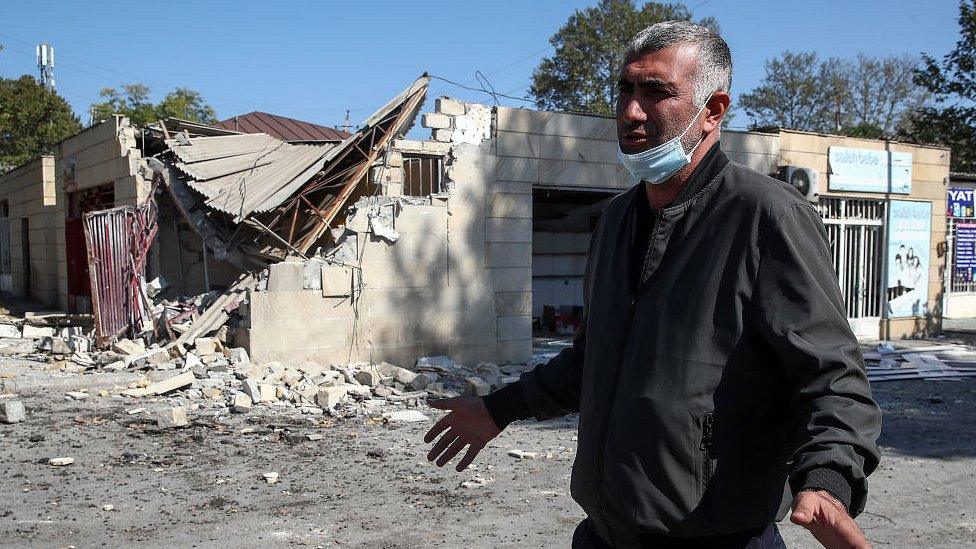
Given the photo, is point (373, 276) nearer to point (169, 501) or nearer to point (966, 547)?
point (169, 501)

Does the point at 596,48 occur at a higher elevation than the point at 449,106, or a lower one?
higher

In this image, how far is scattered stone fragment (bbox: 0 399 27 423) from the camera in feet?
24.2

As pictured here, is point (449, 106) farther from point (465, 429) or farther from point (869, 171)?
point (869, 171)

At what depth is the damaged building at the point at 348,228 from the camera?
32.7ft

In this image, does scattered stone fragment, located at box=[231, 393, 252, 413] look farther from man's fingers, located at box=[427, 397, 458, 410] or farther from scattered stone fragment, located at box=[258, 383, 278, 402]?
man's fingers, located at box=[427, 397, 458, 410]

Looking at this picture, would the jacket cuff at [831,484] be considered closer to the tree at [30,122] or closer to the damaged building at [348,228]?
the damaged building at [348,228]

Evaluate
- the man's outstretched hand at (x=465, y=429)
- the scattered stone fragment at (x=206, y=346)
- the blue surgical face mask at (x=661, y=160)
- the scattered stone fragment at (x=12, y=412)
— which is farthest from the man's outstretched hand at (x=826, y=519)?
the scattered stone fragment at (x=206, y=346)

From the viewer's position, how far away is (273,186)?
10.5m

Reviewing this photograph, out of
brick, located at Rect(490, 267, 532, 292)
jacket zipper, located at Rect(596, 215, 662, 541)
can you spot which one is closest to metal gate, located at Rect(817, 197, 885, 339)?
brick, located at Rect(490, 267, 532, 292)

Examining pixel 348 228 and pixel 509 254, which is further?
pixel 509 254

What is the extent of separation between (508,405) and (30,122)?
32.6 metres

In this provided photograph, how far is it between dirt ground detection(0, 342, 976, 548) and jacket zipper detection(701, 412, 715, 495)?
9.88ft

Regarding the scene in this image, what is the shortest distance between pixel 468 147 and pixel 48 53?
36.1 meters

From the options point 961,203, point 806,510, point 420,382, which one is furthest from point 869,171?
point 806,510
